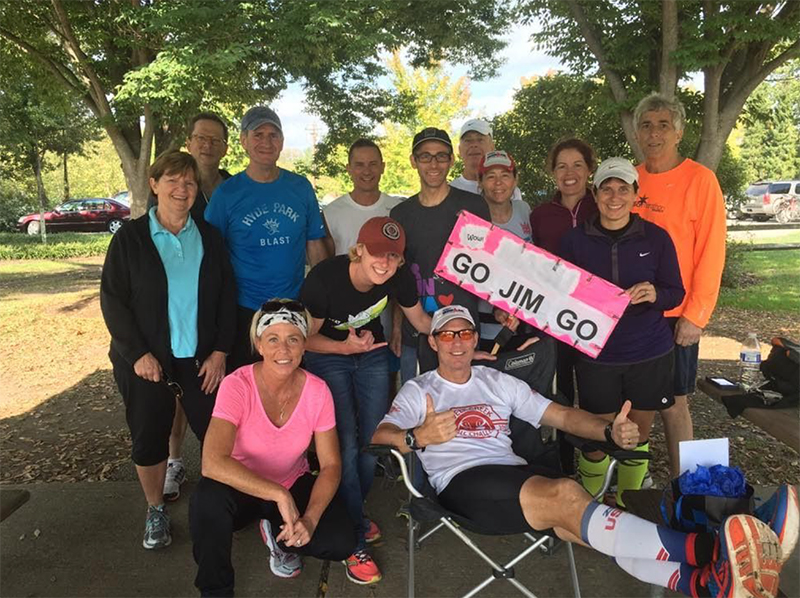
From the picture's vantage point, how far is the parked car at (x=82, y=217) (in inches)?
872

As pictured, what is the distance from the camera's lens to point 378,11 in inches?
311

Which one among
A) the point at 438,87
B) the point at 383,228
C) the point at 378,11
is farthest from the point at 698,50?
the point at 438,87

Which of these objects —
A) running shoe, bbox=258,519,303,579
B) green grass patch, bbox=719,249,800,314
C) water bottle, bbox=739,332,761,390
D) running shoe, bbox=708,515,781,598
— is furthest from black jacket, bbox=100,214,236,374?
green grass patch, bbox=719,249,800,314

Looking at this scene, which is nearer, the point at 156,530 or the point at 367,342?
the point at 367,342

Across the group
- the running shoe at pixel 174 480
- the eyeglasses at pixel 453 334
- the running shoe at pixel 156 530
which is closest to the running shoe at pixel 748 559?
the eyeglasses at pixel 453 334

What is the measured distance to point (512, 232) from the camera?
11.2ft

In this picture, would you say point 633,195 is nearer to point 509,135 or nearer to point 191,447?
point 191,447

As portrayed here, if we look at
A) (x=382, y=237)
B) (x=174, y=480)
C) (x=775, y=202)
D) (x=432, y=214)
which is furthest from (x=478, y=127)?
(x=775, y=202)

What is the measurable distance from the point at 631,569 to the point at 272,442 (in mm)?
1567

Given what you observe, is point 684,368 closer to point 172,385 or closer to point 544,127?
point 172,385

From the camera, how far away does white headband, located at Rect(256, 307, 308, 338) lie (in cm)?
249

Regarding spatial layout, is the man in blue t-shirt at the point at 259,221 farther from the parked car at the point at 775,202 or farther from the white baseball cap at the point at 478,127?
the parked car at the point at 775,202

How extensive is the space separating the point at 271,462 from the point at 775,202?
25.6 metres

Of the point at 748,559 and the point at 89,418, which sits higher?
the point at 748,559
